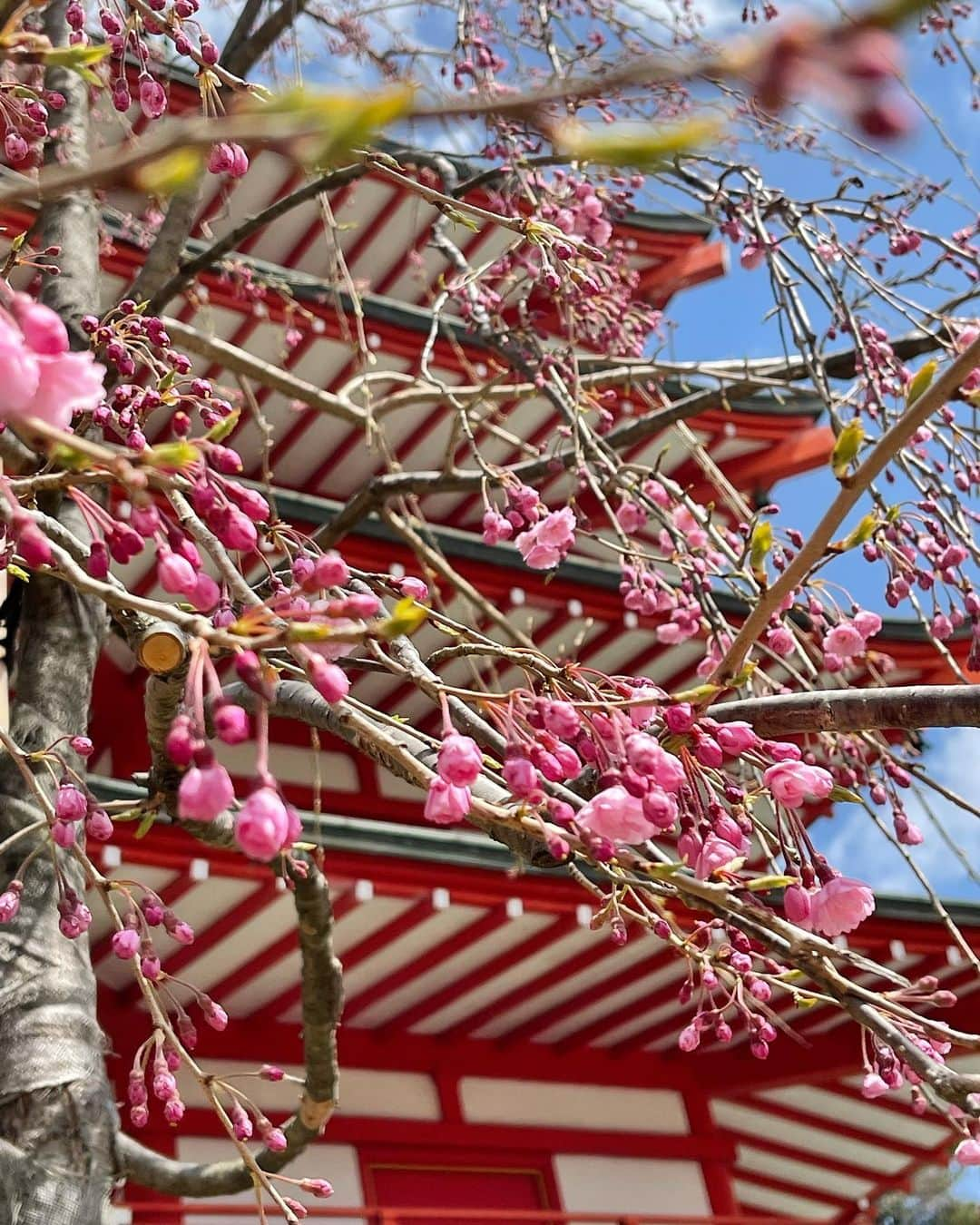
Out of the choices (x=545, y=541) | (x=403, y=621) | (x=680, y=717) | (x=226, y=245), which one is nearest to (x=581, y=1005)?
(x=226, y=245)

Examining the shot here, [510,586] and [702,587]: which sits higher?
[510,586]

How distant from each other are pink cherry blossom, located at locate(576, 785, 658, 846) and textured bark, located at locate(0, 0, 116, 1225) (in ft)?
3.91

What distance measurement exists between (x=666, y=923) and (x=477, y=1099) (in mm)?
3896

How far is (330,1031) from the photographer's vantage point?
240 centimetres

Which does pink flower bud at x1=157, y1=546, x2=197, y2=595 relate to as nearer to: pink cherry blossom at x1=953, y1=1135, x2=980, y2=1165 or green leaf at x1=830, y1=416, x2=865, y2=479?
green leaf at x1=830, y1=416, x2=865, y2=479

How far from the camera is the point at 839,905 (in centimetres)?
129

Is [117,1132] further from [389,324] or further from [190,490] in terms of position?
[389,324]

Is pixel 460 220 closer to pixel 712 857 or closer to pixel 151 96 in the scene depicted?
pixel 151 96

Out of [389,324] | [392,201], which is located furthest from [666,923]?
[392,201]

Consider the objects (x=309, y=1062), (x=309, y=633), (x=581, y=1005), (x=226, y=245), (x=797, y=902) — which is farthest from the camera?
(x=581, y=1005)

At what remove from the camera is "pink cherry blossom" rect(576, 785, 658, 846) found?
105 cm

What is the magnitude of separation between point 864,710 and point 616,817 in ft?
0.99

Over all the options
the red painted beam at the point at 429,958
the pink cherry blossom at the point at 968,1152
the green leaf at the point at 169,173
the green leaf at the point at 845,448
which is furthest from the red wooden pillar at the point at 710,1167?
the green leaf at the point at 169,173

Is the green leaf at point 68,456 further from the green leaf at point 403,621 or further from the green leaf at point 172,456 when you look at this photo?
the green leaf at point 403,621
